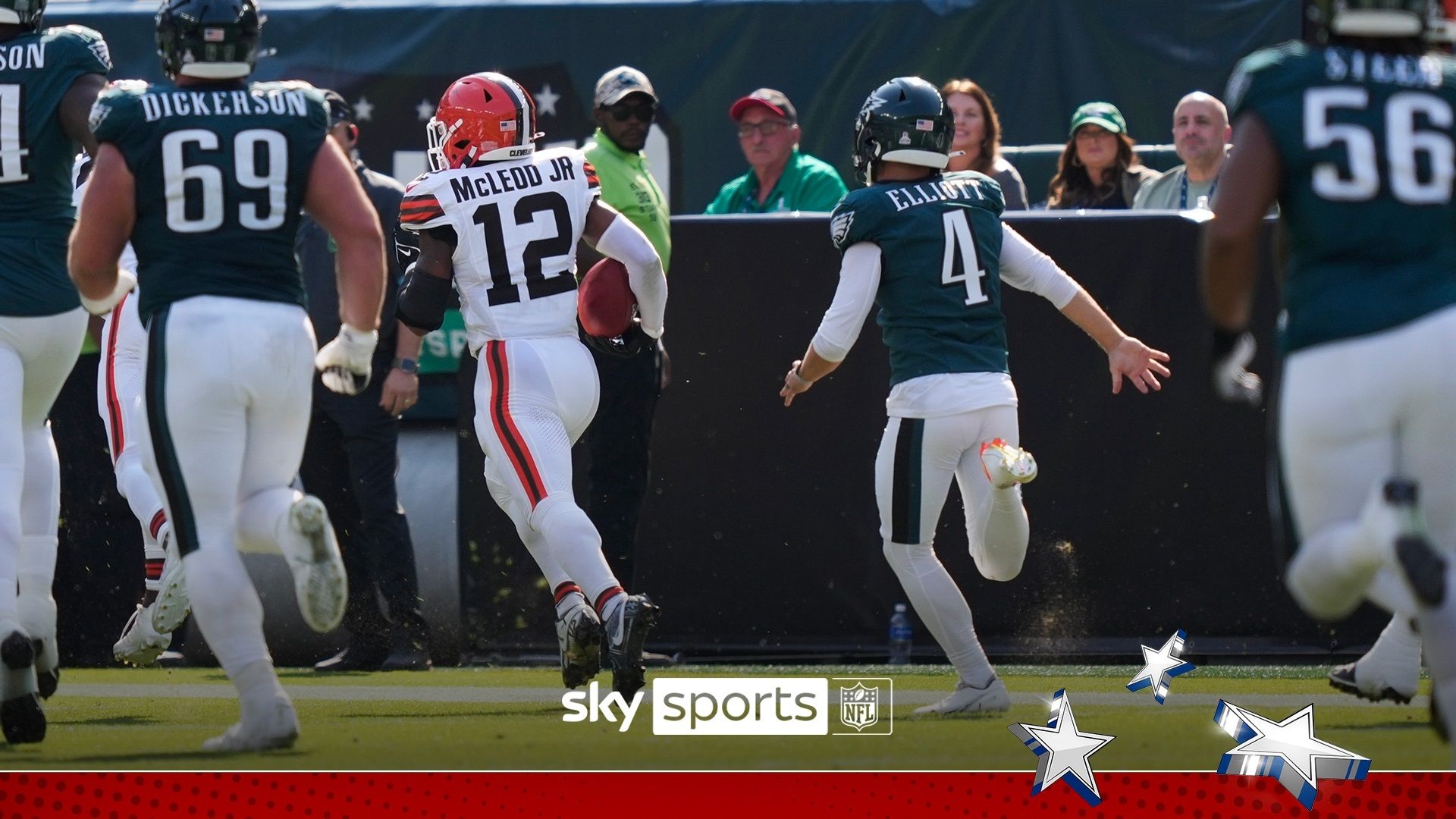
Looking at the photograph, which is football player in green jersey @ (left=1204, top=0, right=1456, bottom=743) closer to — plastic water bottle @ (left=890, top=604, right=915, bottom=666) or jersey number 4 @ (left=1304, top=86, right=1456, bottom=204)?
jersey number 4 @ (left=1304, top=86, right=1456, bottom=204)

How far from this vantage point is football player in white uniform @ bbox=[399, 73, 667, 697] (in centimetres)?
517

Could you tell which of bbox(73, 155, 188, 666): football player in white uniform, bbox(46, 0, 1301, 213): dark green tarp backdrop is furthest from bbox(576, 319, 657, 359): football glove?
bbox(46, 0, 1301, 213): dark green tarp backdrop

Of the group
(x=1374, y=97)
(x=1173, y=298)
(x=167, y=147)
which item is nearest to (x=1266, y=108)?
(x=1374, y=97)

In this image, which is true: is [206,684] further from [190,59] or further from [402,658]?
[190,59]

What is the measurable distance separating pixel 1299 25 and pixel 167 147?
17.0ft

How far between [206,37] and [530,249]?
139 cm

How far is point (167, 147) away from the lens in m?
4.03

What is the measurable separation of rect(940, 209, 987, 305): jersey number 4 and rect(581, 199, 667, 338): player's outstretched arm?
0.83m

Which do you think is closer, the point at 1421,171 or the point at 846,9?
the point at 1421,171

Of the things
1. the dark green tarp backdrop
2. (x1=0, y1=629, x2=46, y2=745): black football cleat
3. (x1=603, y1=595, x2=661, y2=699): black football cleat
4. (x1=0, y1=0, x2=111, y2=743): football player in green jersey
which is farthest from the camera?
the dark green tarp backdrop

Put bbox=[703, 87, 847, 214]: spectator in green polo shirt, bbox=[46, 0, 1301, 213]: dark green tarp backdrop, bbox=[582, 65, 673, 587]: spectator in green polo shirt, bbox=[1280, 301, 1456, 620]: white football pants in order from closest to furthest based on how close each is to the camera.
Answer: bbox=[1280, 301, 1456, 620]: white football pants < bbox=[582, 65, 673, 587]: spectator in green polo shirt < bbox=[703, 87, 847, 214]: spectator in green polo shirt < bbox=[46, 0, 1301, 213]: dark green tarp backdrop

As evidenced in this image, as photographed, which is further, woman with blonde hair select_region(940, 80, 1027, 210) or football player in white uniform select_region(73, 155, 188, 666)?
woman with blonde hair select_region(940, 80, 1027, 210)

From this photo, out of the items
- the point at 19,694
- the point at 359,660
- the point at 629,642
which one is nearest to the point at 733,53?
the point at 359,660

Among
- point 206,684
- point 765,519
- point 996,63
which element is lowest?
point 206,684
